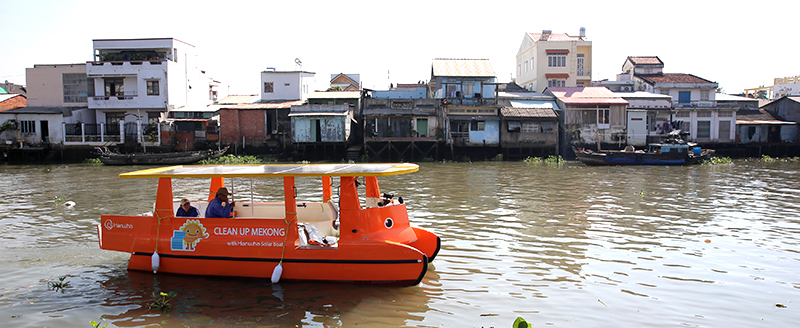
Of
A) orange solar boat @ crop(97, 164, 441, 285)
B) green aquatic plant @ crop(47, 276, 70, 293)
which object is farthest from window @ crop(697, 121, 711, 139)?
green aquatic plant @ crop(47, 276, 70, 293)

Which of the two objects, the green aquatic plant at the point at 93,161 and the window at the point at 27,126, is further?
Answer: the window at the point at 27,126

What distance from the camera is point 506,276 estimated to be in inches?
315

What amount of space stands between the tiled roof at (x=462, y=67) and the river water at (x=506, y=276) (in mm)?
24660

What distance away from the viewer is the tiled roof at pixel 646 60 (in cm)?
4534

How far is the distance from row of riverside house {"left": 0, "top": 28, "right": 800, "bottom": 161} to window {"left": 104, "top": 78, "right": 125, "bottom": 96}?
0.07m

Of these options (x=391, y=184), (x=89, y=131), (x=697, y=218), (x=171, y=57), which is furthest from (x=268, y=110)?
(x=697, y=218)

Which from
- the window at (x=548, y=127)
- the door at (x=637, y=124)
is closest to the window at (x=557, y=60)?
the door at (x=637, y=124)

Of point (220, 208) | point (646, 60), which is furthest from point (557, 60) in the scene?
point (220, 208)

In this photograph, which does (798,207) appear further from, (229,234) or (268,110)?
(268,110)

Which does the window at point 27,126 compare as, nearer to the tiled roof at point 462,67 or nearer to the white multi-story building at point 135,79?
the white multi-story building at point 135,79

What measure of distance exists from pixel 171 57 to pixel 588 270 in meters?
38.1

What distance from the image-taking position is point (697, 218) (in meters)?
12.6

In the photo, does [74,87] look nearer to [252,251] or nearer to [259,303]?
[252,251]

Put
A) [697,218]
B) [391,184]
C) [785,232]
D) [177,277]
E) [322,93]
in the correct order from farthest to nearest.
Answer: [322,93]
[391,184]
[697,218]
[785,232]
[177,277]
